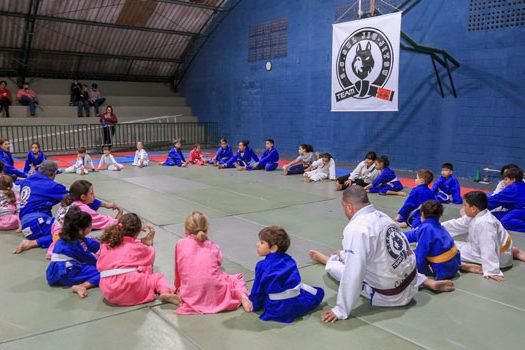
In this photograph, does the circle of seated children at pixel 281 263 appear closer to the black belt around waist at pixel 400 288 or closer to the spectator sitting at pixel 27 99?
the black belt around waist at pixel 400 288

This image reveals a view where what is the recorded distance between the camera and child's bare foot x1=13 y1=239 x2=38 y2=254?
211 inches

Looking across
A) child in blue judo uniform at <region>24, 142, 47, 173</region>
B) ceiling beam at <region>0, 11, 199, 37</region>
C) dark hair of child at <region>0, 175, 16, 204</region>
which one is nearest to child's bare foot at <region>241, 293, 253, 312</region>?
dark hair of child at <region>0, 175, 16, 204</region>

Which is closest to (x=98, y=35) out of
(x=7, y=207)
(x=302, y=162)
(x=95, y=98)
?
(x=95, y=98)

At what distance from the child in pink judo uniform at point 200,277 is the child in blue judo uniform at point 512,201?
4744mm

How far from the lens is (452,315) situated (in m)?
3.75

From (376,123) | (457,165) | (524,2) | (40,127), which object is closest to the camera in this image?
(524,2)

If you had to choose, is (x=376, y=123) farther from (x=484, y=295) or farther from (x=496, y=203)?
(x=484, y=295)

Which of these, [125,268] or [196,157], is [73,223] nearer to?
[125,268]

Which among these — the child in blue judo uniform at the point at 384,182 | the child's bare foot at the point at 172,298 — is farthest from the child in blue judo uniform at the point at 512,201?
Answer: the child's bare foot at the point at 172,298

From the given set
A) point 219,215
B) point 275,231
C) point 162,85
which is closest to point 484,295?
point 275,231

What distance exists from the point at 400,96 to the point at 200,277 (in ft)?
36.7

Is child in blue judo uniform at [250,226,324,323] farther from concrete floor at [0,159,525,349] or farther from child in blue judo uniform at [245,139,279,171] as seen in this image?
child in blue judo uniform at [245,139,279,171]

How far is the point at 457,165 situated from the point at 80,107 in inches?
653

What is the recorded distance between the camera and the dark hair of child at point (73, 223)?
4.02 m
